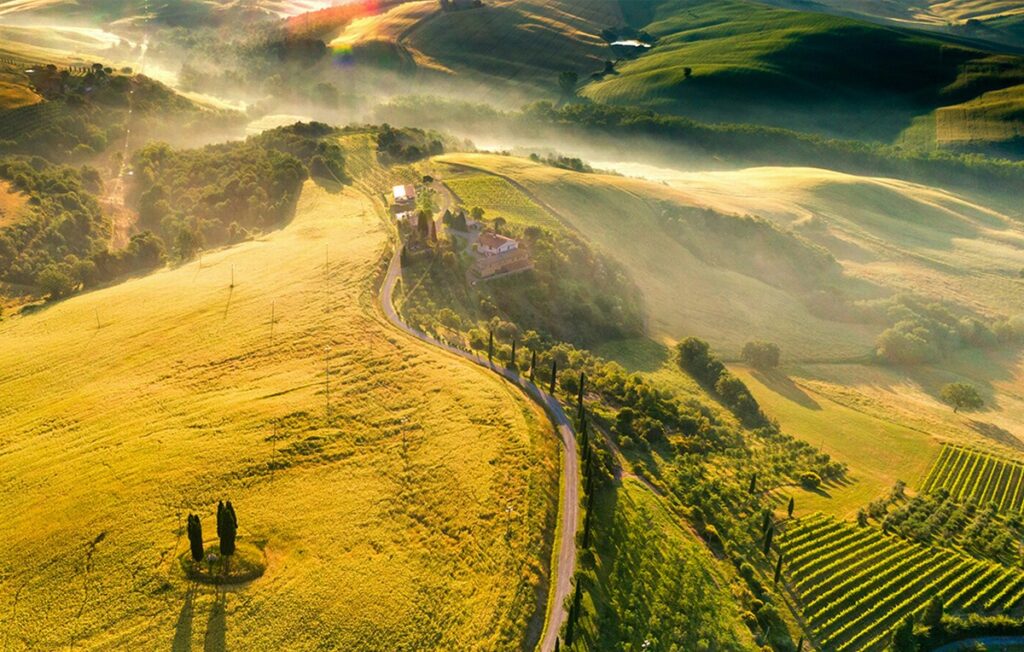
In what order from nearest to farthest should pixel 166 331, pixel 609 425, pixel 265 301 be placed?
pixel 609 425 → pixel 166 331 → pixel 265 301

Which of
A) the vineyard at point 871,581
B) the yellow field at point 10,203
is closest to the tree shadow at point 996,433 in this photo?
the vineyard at point 871,581

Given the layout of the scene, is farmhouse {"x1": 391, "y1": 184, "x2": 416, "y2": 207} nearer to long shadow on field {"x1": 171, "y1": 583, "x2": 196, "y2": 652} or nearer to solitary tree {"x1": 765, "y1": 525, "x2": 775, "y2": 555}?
solitary tree {"x1": 765, "y1": 525, "x2": 775, "y2": 555}

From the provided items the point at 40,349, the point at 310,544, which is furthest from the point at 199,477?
the point at 40,349

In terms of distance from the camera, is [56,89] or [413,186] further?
[56,89]

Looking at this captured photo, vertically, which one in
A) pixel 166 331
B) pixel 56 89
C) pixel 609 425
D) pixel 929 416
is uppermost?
pixel 56 89

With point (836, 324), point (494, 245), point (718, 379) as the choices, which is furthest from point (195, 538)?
point (836, 324)

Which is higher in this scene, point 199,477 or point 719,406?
point 199,477

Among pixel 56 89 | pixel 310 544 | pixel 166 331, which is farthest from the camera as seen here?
pixel 56 89

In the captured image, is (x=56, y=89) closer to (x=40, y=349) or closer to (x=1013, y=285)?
(x=40, y=349)
